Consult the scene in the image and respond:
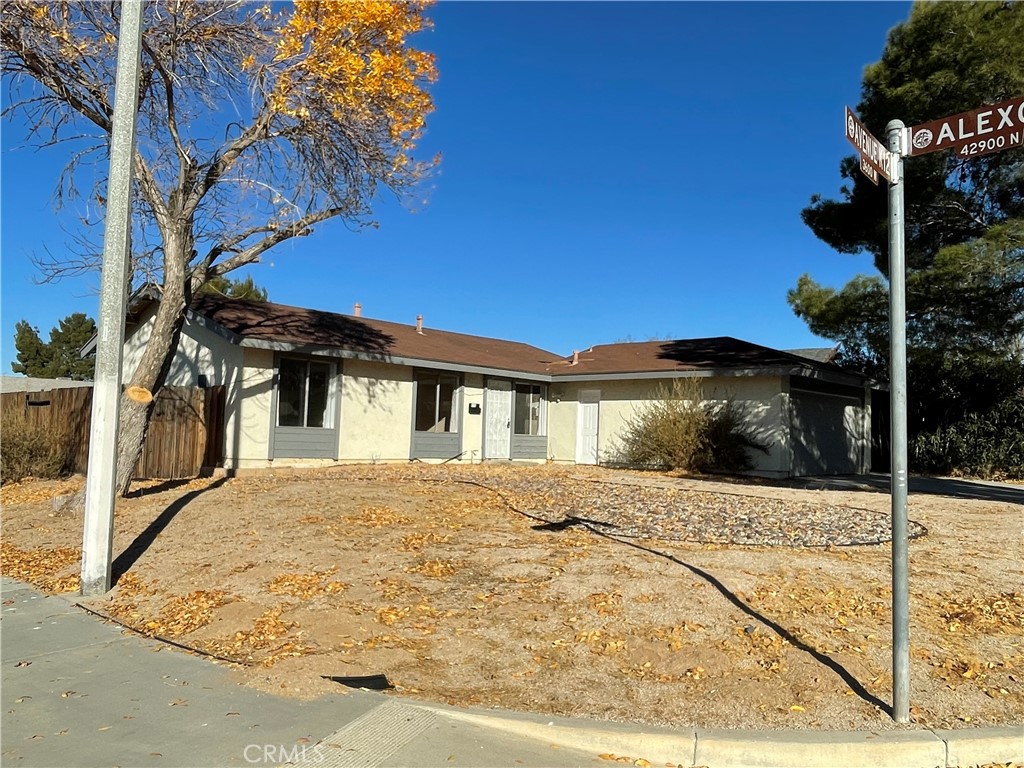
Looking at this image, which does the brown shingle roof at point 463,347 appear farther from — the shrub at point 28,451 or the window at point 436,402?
the shrub at point 28,451

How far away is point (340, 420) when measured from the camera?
17.6m

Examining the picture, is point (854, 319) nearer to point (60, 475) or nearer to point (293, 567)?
point (293, 567)

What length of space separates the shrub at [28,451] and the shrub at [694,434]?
1361 cm

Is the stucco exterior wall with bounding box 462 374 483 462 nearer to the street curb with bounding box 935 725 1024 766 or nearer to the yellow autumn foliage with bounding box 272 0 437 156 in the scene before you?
the yellow autumn foliage with bounding box 272 0 437 156

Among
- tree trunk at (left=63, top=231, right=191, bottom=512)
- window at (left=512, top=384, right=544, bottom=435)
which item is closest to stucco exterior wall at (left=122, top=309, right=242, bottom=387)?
tree trunk at (left=63, top=231, right=191, bottom=512)

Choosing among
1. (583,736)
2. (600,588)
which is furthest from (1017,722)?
(600,588)

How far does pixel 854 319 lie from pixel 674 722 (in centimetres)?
1701

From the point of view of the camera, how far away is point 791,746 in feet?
13.2

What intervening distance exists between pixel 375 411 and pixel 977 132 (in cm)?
1550

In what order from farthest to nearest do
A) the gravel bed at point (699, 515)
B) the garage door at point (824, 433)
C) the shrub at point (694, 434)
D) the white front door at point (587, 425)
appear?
the white front door at point (587, 425), the garage door at point (824, 433), the shrub at point (694, 434), the gravel bed at point (699, 515)

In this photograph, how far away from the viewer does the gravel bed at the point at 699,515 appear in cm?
893

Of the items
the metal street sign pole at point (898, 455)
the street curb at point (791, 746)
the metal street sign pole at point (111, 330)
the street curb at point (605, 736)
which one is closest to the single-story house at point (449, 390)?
the metal street sign pole at point (111, 330)

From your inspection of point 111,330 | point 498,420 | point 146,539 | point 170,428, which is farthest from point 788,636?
point 498,420

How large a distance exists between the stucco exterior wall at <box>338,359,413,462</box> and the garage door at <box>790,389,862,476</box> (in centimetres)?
961
